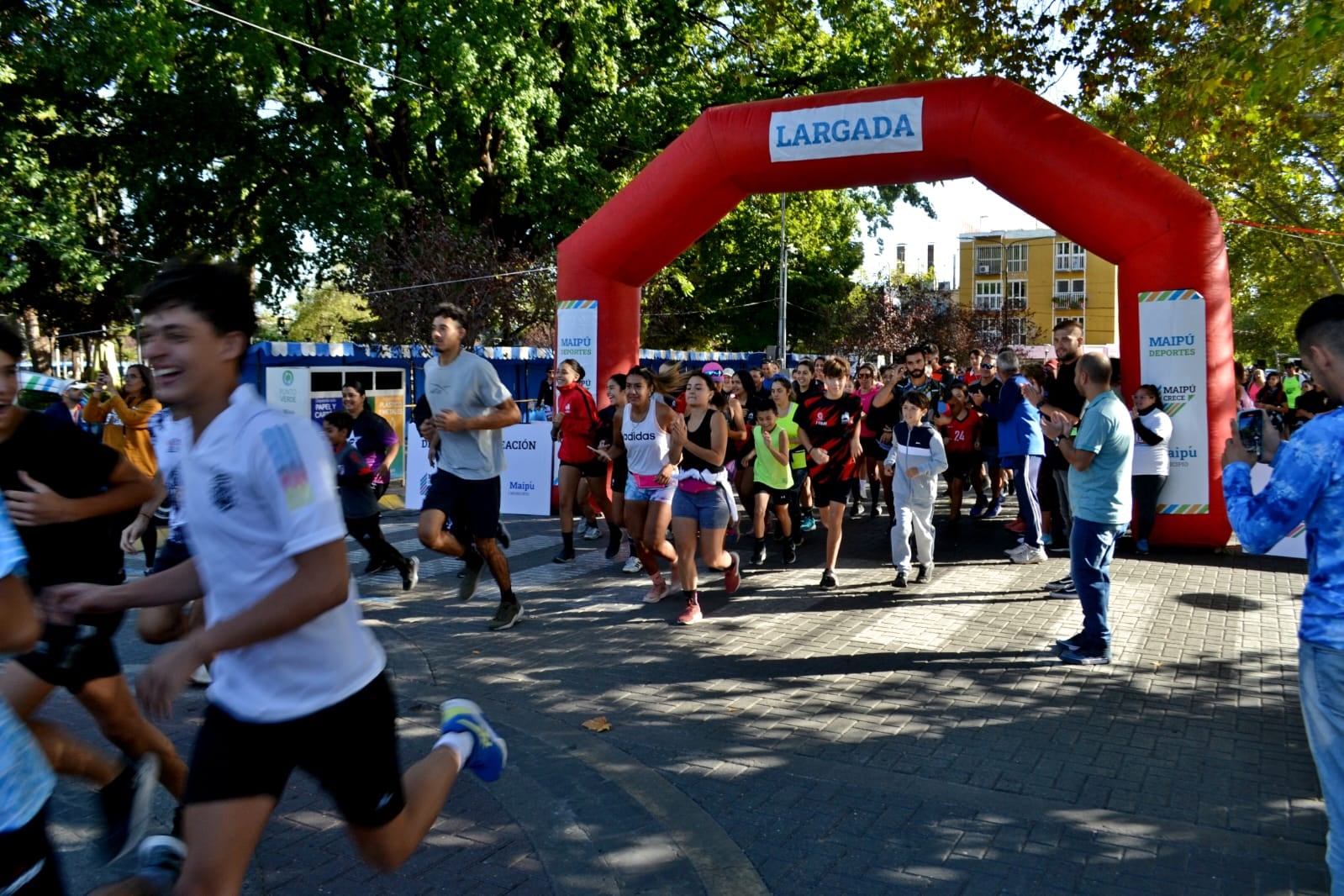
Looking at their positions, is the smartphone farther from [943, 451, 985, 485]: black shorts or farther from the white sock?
[943, 451, 985, 485]: black shorts

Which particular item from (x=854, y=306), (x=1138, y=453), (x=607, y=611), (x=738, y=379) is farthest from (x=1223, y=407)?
(x=854, y=306)

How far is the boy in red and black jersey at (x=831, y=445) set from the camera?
8.77m

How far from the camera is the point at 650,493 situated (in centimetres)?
784

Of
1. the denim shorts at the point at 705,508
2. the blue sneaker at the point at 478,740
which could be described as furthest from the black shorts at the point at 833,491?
the blue sneaker at the point at 478,740

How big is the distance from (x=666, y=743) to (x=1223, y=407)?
7612 millimetres

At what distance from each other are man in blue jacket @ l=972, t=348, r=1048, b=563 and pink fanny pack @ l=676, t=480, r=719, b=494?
3.63m

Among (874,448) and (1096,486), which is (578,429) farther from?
(1096,486)

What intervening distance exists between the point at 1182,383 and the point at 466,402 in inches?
280

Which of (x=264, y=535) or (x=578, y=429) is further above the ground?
(x=578, y=429)

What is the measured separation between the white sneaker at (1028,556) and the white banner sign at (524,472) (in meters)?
5.45

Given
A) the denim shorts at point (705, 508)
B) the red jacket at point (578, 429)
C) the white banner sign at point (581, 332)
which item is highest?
the white banner sign at point (581, 332)

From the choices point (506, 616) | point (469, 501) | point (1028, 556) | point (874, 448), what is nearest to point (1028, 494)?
point (1028, 556)

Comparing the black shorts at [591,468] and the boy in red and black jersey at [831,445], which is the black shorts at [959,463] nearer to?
the boy in red and black jersey at [831,445]

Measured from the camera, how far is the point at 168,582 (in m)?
2.76
